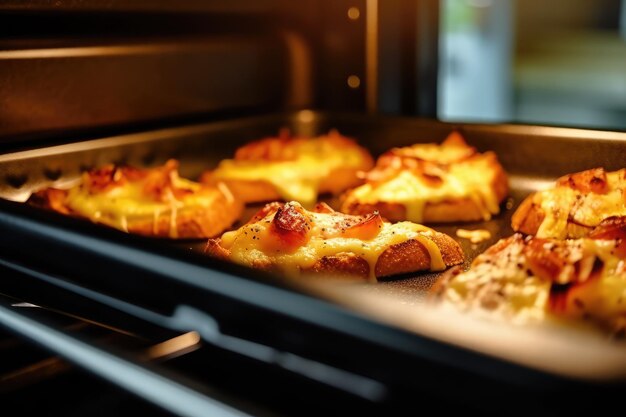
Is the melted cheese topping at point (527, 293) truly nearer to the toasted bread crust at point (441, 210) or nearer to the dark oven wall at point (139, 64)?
the toasted bread crust at point (441, 210)

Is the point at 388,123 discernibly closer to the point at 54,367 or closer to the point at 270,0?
the point at 270,0

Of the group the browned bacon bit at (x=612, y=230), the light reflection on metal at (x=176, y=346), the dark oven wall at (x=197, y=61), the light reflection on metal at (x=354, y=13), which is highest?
the light reflection on metal at (x=354, y=13)

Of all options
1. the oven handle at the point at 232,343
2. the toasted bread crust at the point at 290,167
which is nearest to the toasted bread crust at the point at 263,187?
the toasted bread crust at the point at 290,167

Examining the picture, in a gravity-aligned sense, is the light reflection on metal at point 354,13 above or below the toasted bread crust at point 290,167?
above

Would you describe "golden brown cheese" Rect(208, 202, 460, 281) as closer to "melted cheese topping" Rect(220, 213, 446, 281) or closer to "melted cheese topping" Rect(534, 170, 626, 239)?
"melted cheese topping" Rect(220, 213, 446, 281)

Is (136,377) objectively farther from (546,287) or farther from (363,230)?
(363,230)

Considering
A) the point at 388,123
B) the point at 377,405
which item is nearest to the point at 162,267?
the point at 377,405
